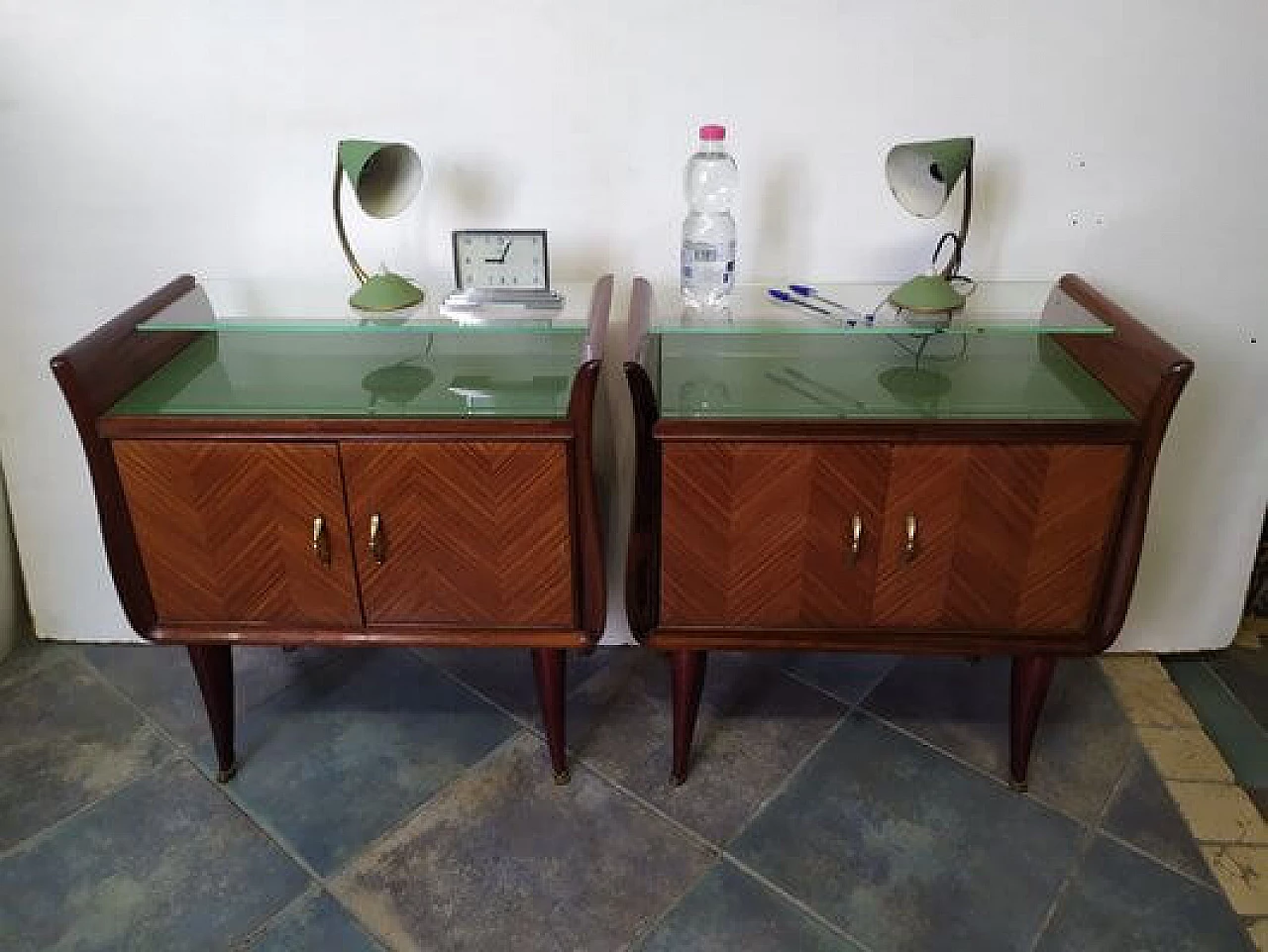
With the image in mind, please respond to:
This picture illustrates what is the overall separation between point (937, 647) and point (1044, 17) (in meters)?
0.98

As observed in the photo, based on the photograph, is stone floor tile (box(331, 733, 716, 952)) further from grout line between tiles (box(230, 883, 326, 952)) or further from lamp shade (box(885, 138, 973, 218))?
lamp shade (box(885, 138, 973, 218))

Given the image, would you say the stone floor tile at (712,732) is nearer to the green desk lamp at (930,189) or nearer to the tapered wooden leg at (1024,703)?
the tapered wooden leg at (1024,703)

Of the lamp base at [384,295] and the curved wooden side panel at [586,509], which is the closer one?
the curved wooden side panel at [586,509]

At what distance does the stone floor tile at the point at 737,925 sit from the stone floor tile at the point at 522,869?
0.10 feet

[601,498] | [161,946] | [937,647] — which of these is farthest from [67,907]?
[937,647]

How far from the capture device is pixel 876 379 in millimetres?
1535

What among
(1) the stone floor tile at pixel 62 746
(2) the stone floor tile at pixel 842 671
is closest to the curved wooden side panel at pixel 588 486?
(2) the stone floor tile at pixel 842 671

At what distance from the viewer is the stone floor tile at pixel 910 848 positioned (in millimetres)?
1441

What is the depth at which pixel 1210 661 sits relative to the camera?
199 cm

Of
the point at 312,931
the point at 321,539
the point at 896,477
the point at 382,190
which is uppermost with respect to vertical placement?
the point at 382,190

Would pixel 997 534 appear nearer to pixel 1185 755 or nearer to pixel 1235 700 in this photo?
pixel 1185 755

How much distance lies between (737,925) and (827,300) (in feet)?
3.19

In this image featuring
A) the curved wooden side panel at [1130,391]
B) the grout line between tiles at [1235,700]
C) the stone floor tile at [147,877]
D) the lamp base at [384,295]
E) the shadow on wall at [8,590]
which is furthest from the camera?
the shadow on wall at [8,590]

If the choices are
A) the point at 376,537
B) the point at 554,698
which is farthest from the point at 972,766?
the point at 376,537
